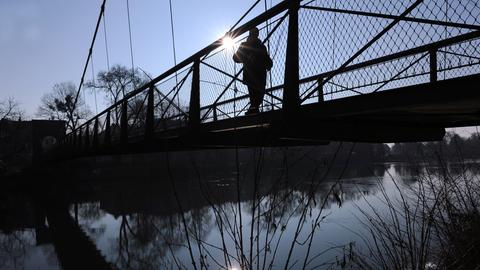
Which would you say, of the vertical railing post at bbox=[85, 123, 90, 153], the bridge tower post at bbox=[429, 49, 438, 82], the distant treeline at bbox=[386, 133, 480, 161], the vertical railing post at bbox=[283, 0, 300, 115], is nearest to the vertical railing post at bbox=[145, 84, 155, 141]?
the vertical railing post at bbox=[283, 0, 300, 115]

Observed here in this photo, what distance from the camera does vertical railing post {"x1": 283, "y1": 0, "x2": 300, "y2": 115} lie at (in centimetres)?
259

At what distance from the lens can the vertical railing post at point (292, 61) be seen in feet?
8.50

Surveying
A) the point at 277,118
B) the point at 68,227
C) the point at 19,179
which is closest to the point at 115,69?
the point at 19,179

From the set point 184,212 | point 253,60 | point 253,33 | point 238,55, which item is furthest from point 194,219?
point 184,212

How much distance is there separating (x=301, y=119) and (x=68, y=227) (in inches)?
450

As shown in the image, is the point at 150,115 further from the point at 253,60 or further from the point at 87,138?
the point at 87,138

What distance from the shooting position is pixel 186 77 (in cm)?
465

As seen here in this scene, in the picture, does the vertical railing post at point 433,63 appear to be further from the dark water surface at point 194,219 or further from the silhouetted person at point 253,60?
the silhouetted person at point 253,60

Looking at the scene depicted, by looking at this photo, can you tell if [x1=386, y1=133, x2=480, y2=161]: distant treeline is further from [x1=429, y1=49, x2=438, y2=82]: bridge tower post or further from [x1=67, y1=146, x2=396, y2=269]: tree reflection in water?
[x1=429, y1=49, x2=438, y2=82]: bridge tower post

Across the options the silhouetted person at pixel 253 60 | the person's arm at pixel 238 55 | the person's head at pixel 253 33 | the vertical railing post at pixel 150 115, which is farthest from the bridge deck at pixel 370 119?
the vertical railing post at pixel 150 115

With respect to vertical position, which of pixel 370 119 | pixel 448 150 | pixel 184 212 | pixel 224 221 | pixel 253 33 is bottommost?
pixel 184 212

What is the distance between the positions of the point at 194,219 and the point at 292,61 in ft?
16.8

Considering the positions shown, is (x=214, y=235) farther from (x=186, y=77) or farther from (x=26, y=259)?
(x=186, y=77)

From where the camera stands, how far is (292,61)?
2600 mm
